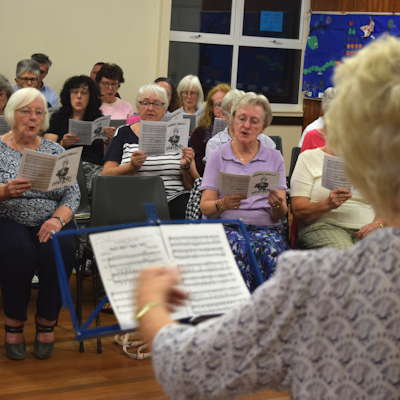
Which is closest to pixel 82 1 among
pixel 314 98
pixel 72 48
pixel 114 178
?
pixel 72 48

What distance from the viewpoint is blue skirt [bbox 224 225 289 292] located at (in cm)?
379

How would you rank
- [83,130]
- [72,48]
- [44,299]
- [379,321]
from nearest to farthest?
[379,321], [44,299], [83,130], [72,48]

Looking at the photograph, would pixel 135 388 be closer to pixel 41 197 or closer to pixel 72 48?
pixel 41 197

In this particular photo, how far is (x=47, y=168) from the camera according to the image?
3605 millimetres

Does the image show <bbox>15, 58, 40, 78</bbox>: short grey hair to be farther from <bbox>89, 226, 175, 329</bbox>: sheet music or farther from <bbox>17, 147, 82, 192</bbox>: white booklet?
<bbox>89, 226, 175, 329</bbox>: sheet music

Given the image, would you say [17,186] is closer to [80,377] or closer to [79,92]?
[80,377]

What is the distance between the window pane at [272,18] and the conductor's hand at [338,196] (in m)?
5.46

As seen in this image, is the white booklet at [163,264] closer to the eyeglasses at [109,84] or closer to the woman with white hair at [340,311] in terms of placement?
the woman with white hair at [340,311]

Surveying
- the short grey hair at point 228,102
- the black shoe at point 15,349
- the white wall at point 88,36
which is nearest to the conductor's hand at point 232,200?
the black shoe at point 15,349

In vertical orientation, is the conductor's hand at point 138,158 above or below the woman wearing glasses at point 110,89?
below

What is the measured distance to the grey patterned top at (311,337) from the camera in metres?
1.11

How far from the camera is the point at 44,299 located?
12.3 feet

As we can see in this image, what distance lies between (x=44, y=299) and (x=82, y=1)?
15.6ft

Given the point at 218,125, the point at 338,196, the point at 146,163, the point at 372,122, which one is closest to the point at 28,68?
the point at 218,125
